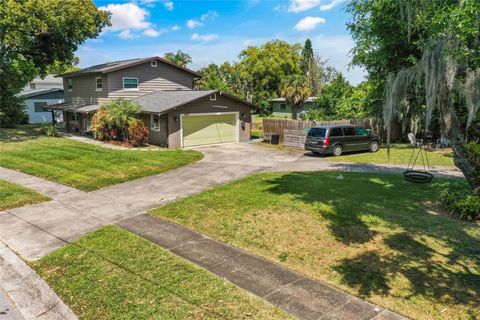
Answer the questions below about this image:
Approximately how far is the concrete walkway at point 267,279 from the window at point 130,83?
1975cm

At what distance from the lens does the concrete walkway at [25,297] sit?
5.44 m

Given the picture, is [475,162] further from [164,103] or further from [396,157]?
[164,103]

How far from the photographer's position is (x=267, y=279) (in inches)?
243

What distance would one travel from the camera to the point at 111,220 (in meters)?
9.42

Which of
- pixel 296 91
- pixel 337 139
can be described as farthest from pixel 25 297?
pixel 296 91

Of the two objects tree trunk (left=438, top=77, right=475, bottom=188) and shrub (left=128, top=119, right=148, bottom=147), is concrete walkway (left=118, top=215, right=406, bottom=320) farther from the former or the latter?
shrub (left=128, top=119, right=148, bottom=147)

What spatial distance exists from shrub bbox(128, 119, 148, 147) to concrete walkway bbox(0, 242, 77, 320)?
49.9 feet

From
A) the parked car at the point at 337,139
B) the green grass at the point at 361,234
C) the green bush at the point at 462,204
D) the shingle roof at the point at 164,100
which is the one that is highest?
the shingle roof at the point at 164,100

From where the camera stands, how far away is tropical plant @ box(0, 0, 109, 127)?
2373 cm

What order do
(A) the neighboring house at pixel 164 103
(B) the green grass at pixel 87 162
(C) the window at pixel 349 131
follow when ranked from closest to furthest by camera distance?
(B) the green grass at pixel 87 162 → (C) the window at pixel 349 131 → (A) the neighboring house at pixel 164 103

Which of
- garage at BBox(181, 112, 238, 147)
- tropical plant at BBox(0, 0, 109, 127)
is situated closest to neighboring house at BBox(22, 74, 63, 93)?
tropical plant at BBox(0, 0, 109, 127)

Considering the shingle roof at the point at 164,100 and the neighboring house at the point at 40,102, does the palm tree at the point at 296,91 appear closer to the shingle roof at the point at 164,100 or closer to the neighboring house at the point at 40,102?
the shingle roof at the point at 164,100

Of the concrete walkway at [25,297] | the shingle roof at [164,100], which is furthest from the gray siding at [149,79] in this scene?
the concrete walkway at [25,297]

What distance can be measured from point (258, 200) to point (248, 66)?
1893 inches
